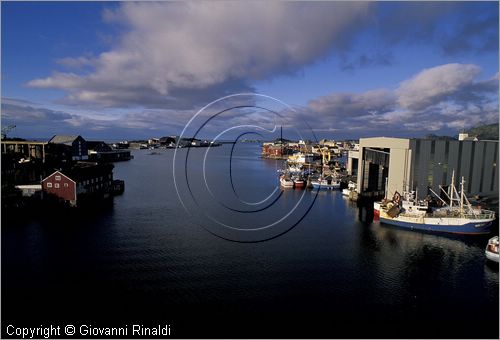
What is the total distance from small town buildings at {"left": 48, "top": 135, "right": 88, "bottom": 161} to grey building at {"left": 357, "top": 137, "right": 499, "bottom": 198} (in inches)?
1824

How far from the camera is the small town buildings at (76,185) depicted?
84.8 feet

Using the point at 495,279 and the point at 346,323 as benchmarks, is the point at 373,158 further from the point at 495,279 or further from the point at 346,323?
the point at 346,323

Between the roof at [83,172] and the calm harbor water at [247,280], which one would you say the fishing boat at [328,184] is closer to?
the calm harbor water at [247,280]

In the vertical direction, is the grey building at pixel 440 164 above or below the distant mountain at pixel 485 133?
below

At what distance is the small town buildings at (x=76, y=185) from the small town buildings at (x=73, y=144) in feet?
82.6

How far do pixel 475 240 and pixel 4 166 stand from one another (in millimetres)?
37240

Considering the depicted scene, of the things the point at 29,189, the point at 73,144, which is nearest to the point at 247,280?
the point at 29,189

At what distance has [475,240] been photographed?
20.0 meters

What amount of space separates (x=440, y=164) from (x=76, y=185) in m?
28.8

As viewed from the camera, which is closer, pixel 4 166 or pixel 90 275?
pixel 90 275

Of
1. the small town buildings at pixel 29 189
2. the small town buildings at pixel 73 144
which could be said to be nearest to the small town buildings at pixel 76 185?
the small town buildings at pixel 29 189

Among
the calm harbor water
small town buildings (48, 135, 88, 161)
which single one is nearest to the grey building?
the calm harbor water

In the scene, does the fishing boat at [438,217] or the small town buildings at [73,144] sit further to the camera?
the small town buildings at [73,144]

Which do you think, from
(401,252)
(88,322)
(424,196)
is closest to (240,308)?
(88,322)
